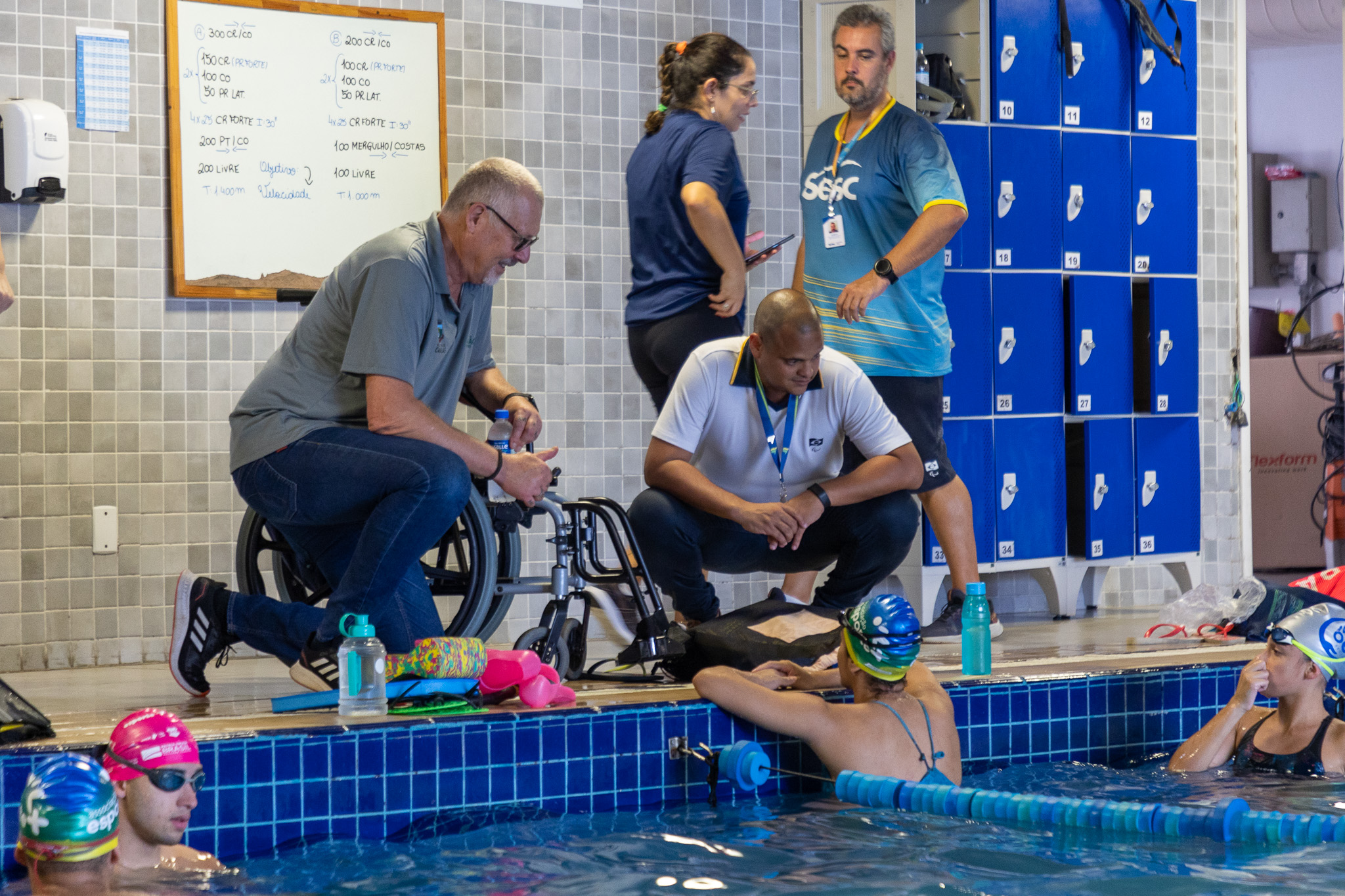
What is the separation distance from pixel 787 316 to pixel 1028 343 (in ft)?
7.20

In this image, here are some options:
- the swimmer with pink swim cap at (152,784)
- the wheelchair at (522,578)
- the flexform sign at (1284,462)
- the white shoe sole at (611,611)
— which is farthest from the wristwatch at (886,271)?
the flexform sign at (1284,462)

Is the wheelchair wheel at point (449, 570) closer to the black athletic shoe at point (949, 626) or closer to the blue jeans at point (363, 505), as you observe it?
the blue jeans at point (363, 505)

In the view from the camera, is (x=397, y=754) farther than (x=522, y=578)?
No

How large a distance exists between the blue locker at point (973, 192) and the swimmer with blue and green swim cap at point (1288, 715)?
94.1 inches

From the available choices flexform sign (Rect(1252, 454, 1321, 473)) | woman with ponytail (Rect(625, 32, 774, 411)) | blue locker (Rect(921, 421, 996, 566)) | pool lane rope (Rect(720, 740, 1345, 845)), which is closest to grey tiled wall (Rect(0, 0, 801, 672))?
woman with ponytail (Rect(625, 32, 774, 411))

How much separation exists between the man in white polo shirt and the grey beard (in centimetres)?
93

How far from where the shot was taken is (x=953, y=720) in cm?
304

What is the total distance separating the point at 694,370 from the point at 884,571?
27.6 inches

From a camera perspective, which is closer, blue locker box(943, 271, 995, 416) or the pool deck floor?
the pool deck floor

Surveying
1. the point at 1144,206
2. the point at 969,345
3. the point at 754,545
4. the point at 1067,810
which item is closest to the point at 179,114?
the point at 754,545

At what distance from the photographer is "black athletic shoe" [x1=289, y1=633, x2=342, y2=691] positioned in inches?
119

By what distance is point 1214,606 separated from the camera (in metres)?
4.36

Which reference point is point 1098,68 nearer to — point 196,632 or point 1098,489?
point 1098,489

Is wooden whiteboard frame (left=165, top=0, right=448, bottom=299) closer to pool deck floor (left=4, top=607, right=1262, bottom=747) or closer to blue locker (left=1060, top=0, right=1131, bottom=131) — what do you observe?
pool deck floor (left=4, top=607, right=1262, bottom=747)
